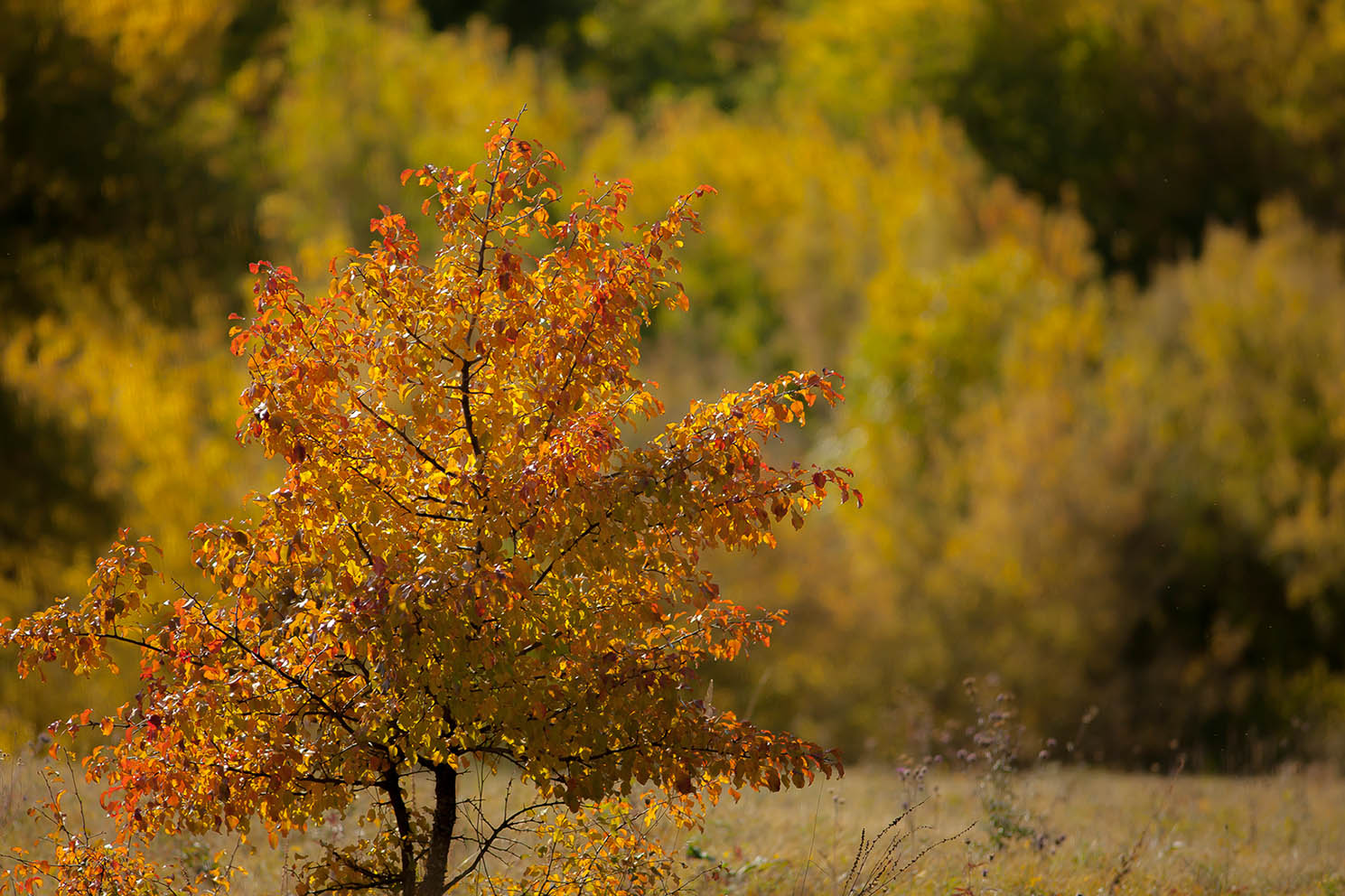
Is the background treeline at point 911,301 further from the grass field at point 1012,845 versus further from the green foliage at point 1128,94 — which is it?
the grass field at point 1012,845

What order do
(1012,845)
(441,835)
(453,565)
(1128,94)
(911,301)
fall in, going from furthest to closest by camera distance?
1. (1128,94)
2. (911,301)
3. (1012,845)
4. (441,835)
5. (453,565)

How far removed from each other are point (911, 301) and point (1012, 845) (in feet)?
48.8

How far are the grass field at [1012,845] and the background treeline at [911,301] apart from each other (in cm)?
78

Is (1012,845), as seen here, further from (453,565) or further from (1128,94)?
(1128,94)

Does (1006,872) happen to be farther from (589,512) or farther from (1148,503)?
(1148,503)

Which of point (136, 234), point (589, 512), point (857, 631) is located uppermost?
point (136, 234)

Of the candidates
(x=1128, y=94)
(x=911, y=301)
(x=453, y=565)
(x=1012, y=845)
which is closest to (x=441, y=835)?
(x=453, y=565)

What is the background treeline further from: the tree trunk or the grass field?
the tree trunk

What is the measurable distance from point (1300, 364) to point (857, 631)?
22.9ft

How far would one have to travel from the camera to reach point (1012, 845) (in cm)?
779

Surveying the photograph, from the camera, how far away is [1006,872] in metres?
7.28

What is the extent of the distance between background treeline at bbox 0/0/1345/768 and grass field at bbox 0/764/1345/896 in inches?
30.8

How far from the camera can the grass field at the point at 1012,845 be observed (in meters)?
6.96

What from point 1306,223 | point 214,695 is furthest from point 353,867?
point 1306,223
